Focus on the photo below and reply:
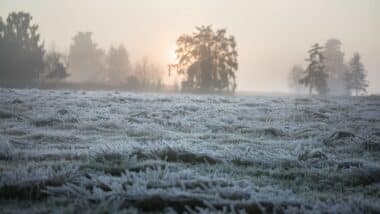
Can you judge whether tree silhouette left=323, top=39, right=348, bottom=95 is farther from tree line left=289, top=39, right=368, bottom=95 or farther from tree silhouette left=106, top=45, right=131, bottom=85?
tree silhouette left=106, top=45, right=131, bottom=85

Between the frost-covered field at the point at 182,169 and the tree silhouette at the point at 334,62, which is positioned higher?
the tree silhouette at the point at 334,62

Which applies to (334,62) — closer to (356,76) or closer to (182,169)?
(356,76)

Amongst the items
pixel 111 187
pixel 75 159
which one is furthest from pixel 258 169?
pixel 75 159

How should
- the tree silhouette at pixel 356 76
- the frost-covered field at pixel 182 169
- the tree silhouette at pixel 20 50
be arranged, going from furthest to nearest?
the tree silhouette at pixel 356 76, the tree silhouette at pixel 20 50, the frost-covered field at pixel 182 169

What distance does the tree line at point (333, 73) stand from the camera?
55.8 m

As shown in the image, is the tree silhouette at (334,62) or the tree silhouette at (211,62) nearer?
the tree silhouette at (211,62)

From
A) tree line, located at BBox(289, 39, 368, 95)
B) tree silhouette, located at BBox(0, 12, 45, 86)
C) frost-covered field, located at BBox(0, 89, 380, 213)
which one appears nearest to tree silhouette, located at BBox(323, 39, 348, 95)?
tree line, located at BBox(289, 39, 368, 95)

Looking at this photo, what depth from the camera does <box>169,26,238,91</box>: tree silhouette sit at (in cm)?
5256

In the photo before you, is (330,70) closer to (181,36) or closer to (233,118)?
(181,36)

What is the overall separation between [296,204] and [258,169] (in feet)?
7.00

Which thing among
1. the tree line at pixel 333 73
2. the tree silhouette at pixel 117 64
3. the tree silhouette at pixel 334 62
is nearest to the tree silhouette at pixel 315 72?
the tree line at pixel 333 73

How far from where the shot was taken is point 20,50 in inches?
2036

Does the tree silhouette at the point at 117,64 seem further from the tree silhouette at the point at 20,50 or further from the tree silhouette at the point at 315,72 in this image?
the tree silhouette at the point at 315,72

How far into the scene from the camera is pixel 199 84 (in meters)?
53.5
